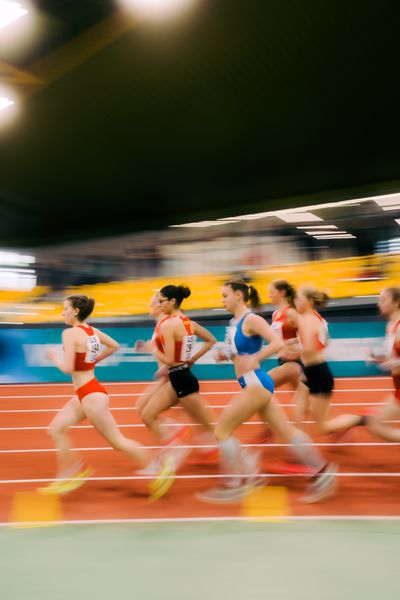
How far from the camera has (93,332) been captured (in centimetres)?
603

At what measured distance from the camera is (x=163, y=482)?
20.2ft

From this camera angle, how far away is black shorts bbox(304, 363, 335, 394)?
23.0 feet

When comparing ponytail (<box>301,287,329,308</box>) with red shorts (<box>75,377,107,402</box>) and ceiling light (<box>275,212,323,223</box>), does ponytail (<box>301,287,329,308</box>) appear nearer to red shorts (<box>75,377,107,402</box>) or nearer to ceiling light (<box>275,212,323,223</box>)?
red shorts (<box>75,377,107,402</box>)

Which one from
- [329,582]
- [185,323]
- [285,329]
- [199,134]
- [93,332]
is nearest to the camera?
[329,582]

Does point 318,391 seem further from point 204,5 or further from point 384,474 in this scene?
point 204,5

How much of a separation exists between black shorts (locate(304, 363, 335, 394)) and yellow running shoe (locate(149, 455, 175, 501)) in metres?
1.76

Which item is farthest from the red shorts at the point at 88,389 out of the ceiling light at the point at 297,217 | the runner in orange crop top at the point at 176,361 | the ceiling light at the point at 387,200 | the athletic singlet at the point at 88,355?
the ceiling light at the point at 297,217

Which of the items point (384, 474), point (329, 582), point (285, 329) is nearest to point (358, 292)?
point (285, 329)

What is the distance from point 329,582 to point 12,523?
8.95 feet

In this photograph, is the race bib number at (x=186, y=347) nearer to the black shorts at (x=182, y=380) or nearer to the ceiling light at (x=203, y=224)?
the black shorts at (x=182, y=380)

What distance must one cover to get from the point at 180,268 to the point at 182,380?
14.5m

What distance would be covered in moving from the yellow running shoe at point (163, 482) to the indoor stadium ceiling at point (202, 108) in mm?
10073

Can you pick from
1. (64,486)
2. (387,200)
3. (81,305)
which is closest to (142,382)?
(387,200)

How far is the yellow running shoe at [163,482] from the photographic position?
6.10 metres
